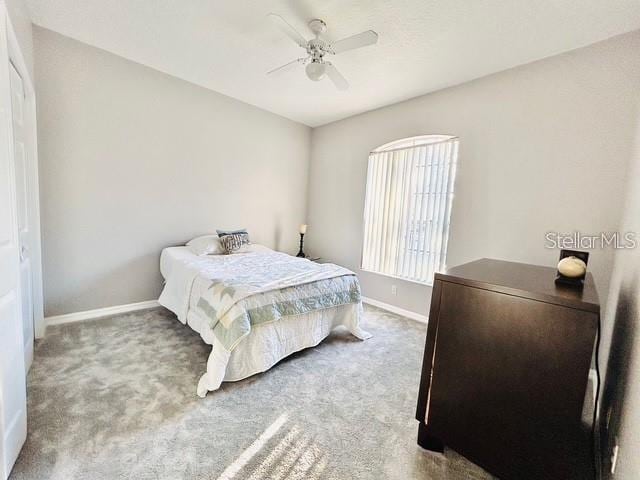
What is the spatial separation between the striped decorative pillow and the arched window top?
2.15 m

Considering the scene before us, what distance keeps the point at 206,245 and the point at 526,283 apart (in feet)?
9.94

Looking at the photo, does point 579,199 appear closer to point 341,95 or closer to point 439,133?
point 439,133

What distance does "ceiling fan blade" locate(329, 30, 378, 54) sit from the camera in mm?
1897

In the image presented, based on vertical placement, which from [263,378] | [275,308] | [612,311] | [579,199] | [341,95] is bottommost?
[263,378]

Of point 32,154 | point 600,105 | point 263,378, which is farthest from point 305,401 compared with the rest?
point 600,105

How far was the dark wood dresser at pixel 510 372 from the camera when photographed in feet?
3.59

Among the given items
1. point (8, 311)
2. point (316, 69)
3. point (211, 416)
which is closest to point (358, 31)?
point (316, 69)

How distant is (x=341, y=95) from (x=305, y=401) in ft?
10.8

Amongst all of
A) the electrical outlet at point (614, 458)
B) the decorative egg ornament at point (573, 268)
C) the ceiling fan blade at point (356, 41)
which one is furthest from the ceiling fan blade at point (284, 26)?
the electrical outlet at point (614, 458)

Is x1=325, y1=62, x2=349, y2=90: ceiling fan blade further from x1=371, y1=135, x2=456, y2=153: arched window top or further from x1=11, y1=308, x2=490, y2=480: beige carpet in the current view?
x1=11, y1=308, x2=490, y2=480: beige carpet

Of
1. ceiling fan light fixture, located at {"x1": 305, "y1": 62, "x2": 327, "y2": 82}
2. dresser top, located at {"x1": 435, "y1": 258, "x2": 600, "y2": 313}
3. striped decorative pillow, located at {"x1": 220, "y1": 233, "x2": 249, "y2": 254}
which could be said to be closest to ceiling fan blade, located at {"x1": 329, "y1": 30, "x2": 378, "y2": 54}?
ceiling fan light fixture, located at {"x1": 305, "y1": 62, "x2": 327, "y2": 82}

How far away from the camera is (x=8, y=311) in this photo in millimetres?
1309

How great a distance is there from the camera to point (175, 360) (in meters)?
2.25

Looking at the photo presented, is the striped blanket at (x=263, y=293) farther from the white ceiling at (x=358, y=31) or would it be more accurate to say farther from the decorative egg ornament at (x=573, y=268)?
the white ceiling at (x=358, y=31)
